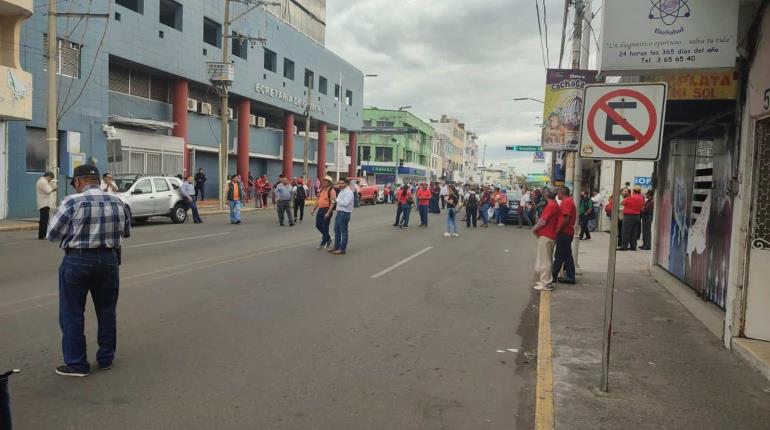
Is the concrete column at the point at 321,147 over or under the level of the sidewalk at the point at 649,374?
over

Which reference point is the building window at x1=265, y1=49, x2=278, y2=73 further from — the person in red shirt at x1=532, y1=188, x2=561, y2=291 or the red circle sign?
the red circle sign

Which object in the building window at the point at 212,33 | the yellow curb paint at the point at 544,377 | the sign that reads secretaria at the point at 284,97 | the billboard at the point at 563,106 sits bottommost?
the yellow curb paint at the point at 544,377

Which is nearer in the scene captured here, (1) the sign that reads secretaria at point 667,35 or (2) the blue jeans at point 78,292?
(2) the blue jeans at point 78,292

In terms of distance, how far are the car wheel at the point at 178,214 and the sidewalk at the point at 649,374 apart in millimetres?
15370

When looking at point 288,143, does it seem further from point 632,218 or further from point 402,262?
point 402,262

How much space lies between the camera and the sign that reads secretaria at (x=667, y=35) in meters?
6.13

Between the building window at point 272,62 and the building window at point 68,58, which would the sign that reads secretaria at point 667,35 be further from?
the building window at point 272,62

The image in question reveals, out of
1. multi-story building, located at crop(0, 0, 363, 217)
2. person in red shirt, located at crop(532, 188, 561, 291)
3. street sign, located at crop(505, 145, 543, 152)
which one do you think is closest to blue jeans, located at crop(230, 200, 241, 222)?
multi-story building, located at crop(0, 0, 363, 217)

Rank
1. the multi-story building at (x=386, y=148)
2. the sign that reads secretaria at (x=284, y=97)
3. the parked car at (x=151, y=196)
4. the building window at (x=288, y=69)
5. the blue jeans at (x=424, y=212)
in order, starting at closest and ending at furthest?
the parked car at (x=151, y=196) < the blue jeans at (x=424, y=212) < the sign that reads secretaria at (x=284, y=97) < the building window at (x=288, y=69) < the multi-story building at (x=386, y=148)

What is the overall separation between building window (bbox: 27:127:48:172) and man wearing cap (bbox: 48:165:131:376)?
18.1 metres

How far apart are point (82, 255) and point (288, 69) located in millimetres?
37478

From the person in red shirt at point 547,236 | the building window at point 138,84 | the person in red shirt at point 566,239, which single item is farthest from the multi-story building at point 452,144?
the person in red shirt at point 547,236

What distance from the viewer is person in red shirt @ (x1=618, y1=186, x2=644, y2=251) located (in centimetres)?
1567

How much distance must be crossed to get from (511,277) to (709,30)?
223 inches
